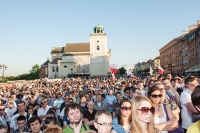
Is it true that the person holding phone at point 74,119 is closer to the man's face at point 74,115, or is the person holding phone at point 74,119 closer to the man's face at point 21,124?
the man's face at point 74,115

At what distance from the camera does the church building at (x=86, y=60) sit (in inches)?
3484

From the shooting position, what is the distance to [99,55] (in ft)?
291

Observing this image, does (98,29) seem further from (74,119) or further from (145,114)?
(145,114)

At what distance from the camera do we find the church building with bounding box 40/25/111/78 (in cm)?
8850

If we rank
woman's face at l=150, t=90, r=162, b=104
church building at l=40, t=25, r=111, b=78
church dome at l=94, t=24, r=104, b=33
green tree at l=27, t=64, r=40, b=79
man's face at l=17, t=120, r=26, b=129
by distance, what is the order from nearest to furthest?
woman's face at l=150, t=90, r=162, b=104
man's face at l=17, t=120, r=26, b=129
church building at l=40, t=25, r=111, b=78
church dome at l=94, t=24, r=104, b=33
green tree at l=27, t=64, r=40, b=79

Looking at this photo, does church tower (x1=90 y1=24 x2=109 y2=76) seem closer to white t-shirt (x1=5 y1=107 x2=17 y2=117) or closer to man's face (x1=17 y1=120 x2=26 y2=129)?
white t-shirt (x1=5 y1=107 x2=17 y2=117)

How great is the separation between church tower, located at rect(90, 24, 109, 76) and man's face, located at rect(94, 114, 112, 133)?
8471cm

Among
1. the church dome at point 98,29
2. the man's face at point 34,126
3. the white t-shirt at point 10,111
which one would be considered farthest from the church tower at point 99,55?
the man's face at point 34,126

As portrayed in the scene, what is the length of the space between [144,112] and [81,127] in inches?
55.8

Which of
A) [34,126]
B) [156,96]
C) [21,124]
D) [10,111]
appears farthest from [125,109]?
[10,111]

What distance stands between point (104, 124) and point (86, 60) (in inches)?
3783

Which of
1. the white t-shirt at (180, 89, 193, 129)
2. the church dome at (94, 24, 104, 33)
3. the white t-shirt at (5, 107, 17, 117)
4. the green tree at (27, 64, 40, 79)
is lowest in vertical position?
the white t-shirt at (5, 107, 17, 117)

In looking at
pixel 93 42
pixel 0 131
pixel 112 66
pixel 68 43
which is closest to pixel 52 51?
pixel 68 43

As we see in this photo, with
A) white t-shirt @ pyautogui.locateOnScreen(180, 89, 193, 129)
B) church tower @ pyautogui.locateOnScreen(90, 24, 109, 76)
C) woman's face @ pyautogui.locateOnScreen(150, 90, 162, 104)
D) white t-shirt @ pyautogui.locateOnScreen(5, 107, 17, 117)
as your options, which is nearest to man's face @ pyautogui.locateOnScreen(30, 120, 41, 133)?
woman's face @ pyautogui.locateOnScreen(150, 90, 162, 104)
